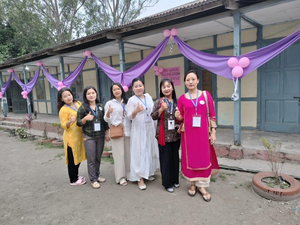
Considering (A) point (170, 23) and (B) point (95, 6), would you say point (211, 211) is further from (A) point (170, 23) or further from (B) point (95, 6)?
(B) point (95, 6)

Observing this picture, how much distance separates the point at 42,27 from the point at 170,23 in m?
14.4

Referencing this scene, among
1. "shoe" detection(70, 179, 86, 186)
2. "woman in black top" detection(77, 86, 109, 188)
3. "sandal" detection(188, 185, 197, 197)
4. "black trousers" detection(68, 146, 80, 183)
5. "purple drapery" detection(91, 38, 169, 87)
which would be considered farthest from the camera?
"purple drapery" detection(91, 38, 169, 87)

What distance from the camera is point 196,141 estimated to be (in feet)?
8.34

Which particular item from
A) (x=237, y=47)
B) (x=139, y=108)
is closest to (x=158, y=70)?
(x=237, y=47)

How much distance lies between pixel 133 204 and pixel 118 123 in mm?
1118

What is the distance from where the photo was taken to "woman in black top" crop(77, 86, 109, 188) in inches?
117

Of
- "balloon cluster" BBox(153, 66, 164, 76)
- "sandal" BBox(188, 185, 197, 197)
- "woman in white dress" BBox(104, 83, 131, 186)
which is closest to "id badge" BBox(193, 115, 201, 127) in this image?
"sandal" BBox(188, 185, 197, 197)

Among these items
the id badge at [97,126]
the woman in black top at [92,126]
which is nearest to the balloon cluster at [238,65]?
the woman in black top at [92,126]

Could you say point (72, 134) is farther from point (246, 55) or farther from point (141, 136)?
point (246, 55)

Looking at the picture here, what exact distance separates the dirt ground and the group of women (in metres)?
0.17

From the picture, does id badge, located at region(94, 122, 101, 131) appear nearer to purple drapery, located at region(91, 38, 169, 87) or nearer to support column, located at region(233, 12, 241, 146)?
purple drapery, located at region(91, 38, 169, 87)

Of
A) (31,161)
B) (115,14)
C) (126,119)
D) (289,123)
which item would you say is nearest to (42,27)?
(115,14)

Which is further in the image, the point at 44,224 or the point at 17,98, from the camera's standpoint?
the point at 17,98

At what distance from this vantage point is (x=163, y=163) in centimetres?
280
